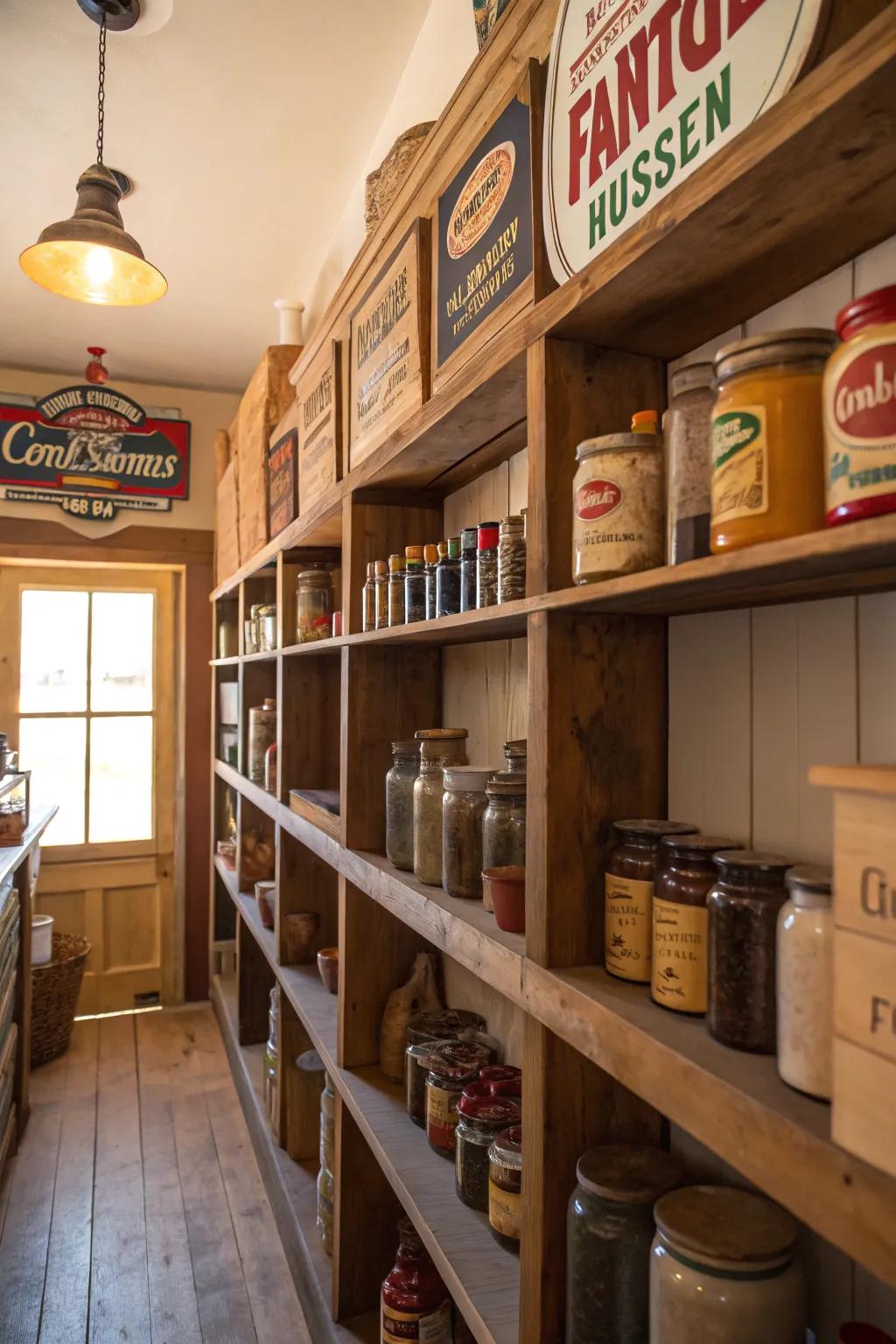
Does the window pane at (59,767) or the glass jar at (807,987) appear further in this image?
the window pane at (59,767)

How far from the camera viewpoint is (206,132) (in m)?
2.29

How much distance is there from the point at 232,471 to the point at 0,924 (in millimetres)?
1693

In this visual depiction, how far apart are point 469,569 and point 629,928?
1.94ft

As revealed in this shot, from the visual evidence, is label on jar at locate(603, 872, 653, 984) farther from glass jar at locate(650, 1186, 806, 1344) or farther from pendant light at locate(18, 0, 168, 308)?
pendant light at locate(18, 0, 168, 308)

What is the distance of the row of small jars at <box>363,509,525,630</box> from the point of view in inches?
45.6

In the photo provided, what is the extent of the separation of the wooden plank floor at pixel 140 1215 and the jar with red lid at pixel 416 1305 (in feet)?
2.01

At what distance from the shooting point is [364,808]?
68.7 inches

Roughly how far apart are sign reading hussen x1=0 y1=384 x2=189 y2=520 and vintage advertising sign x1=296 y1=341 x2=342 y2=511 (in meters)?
1.95

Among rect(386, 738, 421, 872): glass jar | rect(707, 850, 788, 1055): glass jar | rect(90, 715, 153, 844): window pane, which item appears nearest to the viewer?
rect(707, 850, 788, 1055): glass jar

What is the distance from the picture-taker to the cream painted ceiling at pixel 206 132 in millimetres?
1939

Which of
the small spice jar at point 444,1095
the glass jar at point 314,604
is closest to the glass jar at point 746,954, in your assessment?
the small spice jar at point 444,1095

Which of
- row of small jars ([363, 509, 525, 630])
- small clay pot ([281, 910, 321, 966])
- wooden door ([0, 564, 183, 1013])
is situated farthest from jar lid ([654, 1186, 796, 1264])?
wooden door ([0, 564, 183, 1013])

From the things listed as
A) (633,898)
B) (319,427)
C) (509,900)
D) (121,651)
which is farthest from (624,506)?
(121,651)

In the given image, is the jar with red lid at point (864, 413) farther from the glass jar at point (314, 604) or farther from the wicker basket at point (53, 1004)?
the wicker basket at point (53, 1004)
